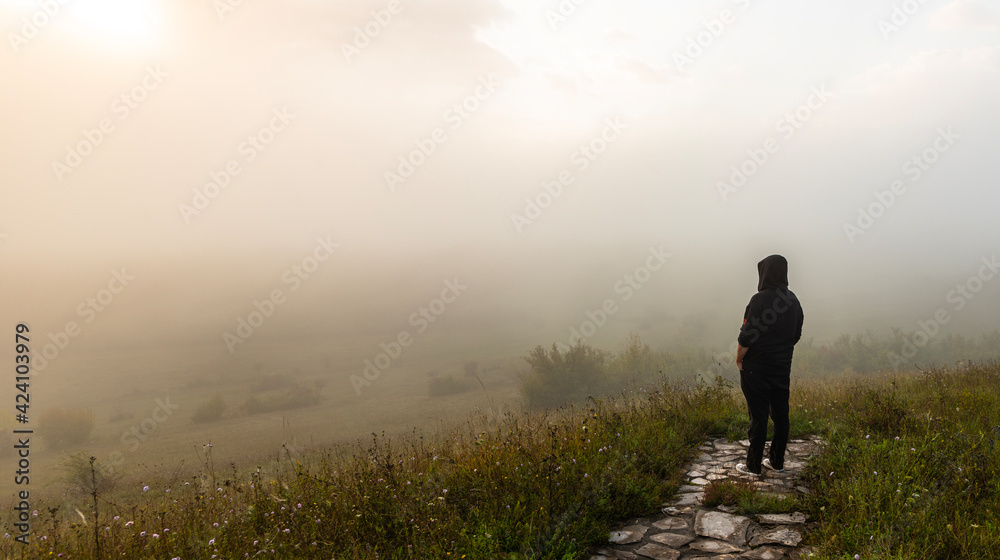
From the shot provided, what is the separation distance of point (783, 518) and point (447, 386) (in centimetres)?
11477

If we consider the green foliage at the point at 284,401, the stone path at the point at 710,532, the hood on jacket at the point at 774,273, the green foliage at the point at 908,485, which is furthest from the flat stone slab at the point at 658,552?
the green foliage at the point at 284,401

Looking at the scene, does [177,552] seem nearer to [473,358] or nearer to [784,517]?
[784,517]

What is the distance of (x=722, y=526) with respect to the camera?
4965mm

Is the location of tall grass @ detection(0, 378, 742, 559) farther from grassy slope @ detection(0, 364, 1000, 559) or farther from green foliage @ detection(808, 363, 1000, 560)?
green foliage @ detection(808, 363, 1000, 560)

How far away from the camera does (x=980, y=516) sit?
4.30 m

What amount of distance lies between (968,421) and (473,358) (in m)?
150

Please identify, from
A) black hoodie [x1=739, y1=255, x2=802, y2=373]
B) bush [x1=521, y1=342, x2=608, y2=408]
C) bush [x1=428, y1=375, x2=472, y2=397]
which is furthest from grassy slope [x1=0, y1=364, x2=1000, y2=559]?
bush [x1=428, y1=375, x2=472, y2=397]

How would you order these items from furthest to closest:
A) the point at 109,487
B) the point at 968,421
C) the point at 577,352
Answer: the point at 577,352
the point at 109,487
the point at 968,421

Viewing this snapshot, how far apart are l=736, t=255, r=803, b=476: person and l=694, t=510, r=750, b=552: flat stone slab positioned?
1.27 meters

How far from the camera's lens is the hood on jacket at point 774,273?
239 inches

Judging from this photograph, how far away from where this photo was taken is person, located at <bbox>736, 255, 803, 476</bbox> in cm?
598

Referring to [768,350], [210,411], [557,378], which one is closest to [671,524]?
[768,350]

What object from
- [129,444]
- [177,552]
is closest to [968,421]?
[177,552]

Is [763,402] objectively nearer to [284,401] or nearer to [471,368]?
[471,368]
